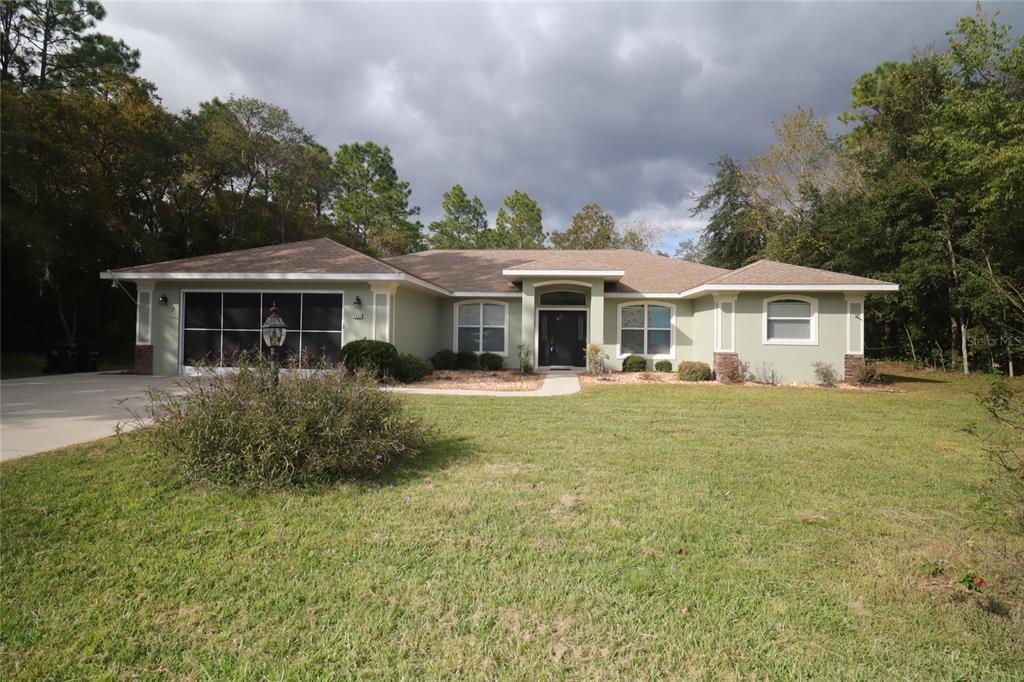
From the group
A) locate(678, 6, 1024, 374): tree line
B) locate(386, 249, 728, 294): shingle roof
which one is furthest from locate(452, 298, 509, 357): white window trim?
locate(678, 6, 1024, 374): tree line

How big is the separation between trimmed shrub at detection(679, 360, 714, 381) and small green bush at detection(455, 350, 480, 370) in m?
6.67

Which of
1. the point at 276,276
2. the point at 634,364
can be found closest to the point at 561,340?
the point at 634,364

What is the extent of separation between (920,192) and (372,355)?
69.1 feet

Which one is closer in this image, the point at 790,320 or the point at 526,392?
the point at 526,392

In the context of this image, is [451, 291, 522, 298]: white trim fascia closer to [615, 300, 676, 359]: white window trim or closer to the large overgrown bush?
[615, 300, 676, 359]: white window trim

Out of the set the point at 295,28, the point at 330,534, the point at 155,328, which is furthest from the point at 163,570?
the point at 155,328

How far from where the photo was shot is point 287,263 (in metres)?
14.0

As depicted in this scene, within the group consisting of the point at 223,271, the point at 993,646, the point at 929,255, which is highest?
the point at 929,255

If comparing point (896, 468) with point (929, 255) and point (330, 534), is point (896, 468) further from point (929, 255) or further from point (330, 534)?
point (929, 255)

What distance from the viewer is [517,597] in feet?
9.22

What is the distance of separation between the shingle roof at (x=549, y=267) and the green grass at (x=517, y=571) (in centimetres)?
1126

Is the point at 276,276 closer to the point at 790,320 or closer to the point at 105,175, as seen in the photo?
the point at 105,175

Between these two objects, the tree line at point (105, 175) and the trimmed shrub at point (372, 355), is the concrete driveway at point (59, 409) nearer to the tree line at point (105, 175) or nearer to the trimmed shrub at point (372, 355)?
the trimmed shrub at point (372, 355)

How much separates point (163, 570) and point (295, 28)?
36.7 ft
